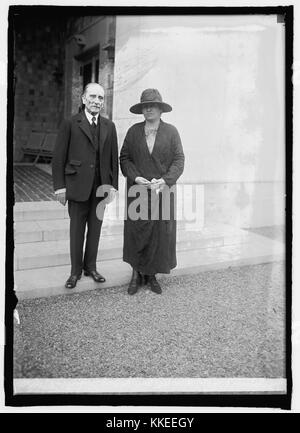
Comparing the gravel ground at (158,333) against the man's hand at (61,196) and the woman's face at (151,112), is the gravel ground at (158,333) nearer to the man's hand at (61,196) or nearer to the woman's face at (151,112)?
the man's hand at (61,196)

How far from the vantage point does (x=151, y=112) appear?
361 cm

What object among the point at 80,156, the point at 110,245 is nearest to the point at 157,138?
the point at 80,156

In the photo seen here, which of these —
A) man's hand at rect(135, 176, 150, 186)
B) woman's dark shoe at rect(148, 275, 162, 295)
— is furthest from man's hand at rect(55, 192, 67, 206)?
woman's dark shoe at rect(148, 275, 162, 295)

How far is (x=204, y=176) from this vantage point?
360cm

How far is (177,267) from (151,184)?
1.10 metres

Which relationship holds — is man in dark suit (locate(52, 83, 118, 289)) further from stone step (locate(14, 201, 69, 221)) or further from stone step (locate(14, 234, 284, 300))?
stone step (locate(14, 201, 69, 221))

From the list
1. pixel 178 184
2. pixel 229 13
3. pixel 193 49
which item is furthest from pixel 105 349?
pixel 229 13

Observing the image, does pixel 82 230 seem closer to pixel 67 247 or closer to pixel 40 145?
pixel 67 247

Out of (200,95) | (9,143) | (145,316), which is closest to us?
(9,143)

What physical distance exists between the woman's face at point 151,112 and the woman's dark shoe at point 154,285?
1451mm

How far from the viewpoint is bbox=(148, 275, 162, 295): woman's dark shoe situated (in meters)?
4.04

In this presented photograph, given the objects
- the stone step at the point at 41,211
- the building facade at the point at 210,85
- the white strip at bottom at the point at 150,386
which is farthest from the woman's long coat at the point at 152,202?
the white strip at bottom at the point at 150,386
